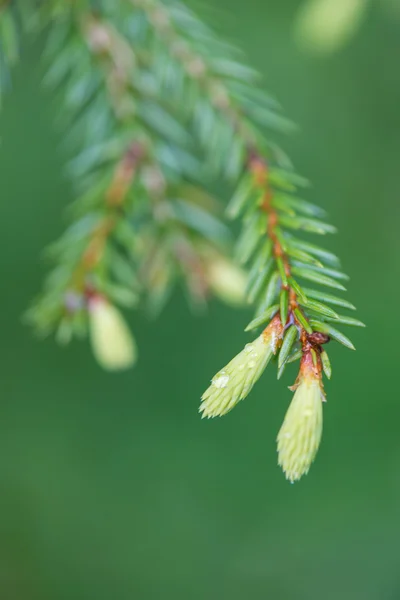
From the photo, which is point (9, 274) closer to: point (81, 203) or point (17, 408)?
point (17, 408)

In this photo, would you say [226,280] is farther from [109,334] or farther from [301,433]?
[301,433]

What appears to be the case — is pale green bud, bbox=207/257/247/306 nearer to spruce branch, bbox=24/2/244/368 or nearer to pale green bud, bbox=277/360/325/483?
spruce branch, bbox=24/2/244/368

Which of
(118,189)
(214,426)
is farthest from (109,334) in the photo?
(214,426)

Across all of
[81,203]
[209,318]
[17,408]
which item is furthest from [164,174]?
[17,408]

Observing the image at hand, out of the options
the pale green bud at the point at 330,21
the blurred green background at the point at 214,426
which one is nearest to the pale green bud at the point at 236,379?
the pale green bud at the point at 330,21

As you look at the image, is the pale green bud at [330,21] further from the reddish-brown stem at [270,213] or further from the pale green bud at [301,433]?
the pale green bud at [301,433]

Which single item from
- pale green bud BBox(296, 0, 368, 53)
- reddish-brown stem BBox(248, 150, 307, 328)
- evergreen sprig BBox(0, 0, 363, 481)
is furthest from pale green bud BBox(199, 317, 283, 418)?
pale green bud BBox(296, 0, 368, 53)
